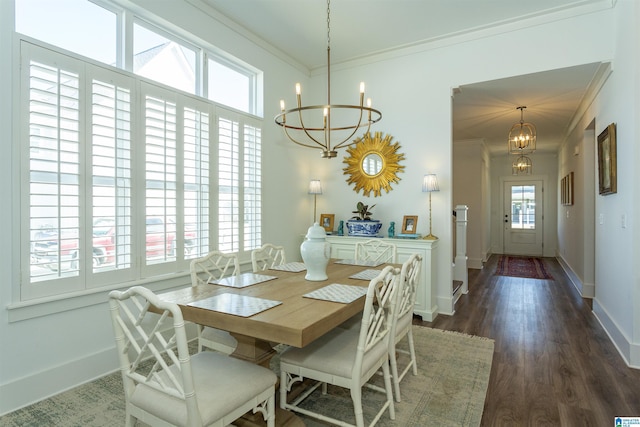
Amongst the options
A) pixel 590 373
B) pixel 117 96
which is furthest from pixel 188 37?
pixel 590 373

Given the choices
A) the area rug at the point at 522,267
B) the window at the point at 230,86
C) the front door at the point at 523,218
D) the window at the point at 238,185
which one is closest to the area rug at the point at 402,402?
the window at the point at 238,185

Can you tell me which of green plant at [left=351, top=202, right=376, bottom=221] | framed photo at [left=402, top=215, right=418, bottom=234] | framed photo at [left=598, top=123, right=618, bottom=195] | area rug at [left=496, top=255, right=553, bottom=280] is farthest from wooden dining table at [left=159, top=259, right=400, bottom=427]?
area rug at [left=496, top=255, right=553, bottom=280]

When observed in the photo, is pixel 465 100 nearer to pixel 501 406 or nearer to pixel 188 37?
pixel 188 37

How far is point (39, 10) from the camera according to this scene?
2258mm

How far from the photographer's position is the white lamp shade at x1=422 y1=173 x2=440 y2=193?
3838 millimetres

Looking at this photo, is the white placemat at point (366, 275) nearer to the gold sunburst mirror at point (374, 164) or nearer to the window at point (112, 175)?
the window at point (112, 175)

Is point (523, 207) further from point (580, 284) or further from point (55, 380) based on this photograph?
Answer: point (55, 380)

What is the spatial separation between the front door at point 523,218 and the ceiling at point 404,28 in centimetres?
487

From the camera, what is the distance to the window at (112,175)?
2174 millimetres

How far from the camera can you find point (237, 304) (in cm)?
177

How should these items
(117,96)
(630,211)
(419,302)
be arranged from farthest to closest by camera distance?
(419,302) → (630,211) → (117,96)

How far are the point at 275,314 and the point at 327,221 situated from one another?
3.14 m

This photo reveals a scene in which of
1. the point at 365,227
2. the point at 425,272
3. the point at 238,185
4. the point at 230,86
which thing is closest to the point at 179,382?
the point at 238,185

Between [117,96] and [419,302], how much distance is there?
11.2 feet
